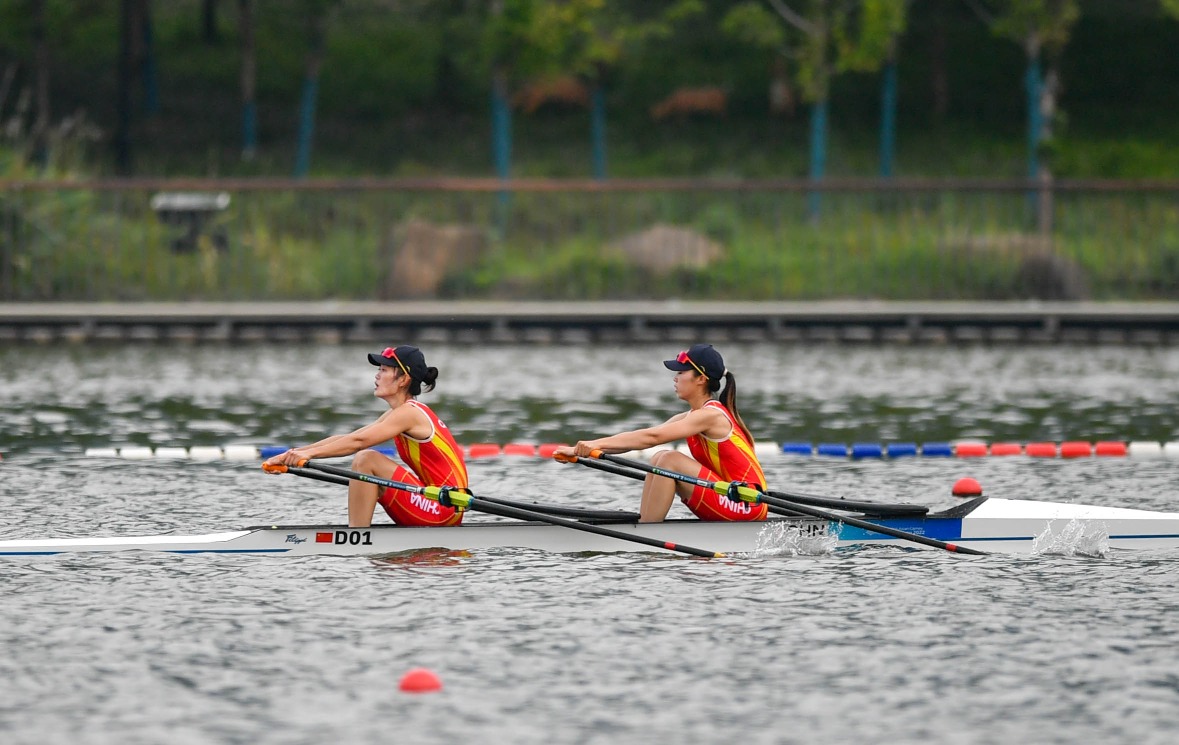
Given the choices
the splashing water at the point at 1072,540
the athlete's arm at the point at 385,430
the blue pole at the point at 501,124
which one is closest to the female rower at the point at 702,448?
the athlete's arm at the point at 385,430

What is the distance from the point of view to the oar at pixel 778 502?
1195 centimetres

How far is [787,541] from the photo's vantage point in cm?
1227

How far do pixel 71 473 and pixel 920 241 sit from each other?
719 inches

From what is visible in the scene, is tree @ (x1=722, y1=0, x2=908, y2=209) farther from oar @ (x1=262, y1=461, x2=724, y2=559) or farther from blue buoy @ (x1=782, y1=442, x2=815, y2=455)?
oar @ (x1=262, y1=461, x2=724, y2=559)

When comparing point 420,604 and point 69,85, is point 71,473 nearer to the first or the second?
point 420,604

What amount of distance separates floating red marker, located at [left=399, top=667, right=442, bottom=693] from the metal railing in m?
20.9

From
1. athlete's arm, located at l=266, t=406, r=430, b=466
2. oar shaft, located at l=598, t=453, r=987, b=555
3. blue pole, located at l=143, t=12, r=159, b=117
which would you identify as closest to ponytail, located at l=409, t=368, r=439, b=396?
athlete's arm, located at l=266, t=406, r=430, b=466

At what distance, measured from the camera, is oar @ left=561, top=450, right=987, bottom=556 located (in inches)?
470

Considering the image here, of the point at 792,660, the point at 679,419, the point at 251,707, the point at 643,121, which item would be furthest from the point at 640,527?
the point at 643,121

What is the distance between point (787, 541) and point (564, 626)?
246 cm

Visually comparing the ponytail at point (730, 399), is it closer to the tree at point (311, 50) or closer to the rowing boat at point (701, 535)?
the rowing boat at point (701, 535)

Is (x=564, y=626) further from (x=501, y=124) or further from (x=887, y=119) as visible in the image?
(x=887, y=119)

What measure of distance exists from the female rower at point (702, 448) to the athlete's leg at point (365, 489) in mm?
1226

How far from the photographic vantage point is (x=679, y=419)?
1245 cm
